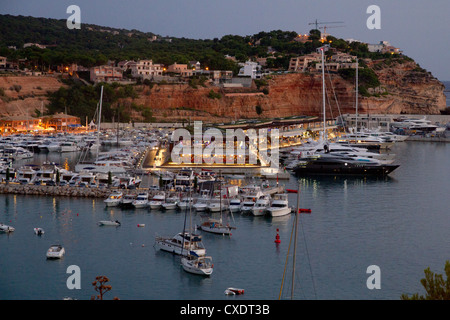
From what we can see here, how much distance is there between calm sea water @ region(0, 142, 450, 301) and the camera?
739 inches

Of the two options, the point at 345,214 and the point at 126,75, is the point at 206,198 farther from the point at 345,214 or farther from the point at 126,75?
the point at 126,75

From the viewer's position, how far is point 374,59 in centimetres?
9419

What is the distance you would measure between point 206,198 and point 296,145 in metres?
24.6

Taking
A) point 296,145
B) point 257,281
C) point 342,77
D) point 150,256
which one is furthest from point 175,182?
point 342,77

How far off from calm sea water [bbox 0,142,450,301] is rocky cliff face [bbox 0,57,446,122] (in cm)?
3798

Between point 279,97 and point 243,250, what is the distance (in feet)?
194

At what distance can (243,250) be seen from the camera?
22.6 metres

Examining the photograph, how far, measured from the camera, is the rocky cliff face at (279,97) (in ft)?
227

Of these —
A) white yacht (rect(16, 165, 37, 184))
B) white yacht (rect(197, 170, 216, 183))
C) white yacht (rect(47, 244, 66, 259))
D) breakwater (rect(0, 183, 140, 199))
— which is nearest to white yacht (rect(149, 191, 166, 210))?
breakwater (rect(0, 183, 140, 199))

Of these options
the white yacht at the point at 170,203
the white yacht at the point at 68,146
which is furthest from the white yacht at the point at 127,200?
the white yacht at the point at 68,146

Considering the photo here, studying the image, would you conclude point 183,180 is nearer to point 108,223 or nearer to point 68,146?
point 108,223

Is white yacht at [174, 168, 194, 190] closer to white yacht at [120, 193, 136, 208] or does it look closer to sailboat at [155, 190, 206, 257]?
white yacht at [120, 193, 136, 208]

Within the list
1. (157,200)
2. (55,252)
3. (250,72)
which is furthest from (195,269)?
(250,72)

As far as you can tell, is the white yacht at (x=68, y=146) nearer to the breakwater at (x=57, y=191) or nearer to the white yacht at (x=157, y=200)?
the breakwater at (x=57, y=191)
